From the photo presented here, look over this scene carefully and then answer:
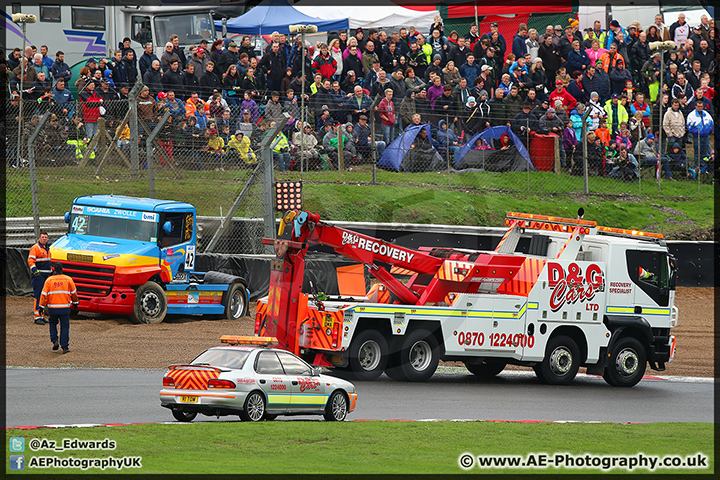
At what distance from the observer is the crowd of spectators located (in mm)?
23844

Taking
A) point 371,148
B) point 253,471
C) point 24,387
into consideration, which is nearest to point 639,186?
point 371,148

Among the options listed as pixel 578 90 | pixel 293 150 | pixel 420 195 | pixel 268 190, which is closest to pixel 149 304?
pixel 268 190

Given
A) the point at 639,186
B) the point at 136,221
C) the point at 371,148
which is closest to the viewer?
the point at 136,221

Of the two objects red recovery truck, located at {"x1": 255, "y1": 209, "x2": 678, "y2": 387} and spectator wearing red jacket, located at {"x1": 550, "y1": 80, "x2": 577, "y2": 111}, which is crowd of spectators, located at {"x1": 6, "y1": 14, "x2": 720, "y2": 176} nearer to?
spectator wearing red jacket, located at {"x1": 550, "y1": 80, "x2": 577, "y2": 111}

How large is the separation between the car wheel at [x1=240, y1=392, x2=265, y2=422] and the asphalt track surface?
0.82 metres

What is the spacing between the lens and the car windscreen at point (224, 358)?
11695 mm

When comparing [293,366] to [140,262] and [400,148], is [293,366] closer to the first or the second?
[140,262]

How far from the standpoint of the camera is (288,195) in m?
Result: 20.8

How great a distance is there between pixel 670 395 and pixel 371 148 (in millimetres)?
11244

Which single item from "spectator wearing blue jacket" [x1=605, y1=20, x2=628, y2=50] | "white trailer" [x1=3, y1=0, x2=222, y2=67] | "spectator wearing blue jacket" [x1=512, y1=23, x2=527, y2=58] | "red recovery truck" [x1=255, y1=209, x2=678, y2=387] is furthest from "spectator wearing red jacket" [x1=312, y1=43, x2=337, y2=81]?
"red recovery truck" [x1=255, y1=209, x2=678, y2=387]

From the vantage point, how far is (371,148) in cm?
2533

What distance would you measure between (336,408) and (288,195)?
910cm

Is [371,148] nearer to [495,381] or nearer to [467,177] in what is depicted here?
[467,177]

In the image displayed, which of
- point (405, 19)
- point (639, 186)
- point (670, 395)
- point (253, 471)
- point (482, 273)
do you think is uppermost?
point (405, 19)
